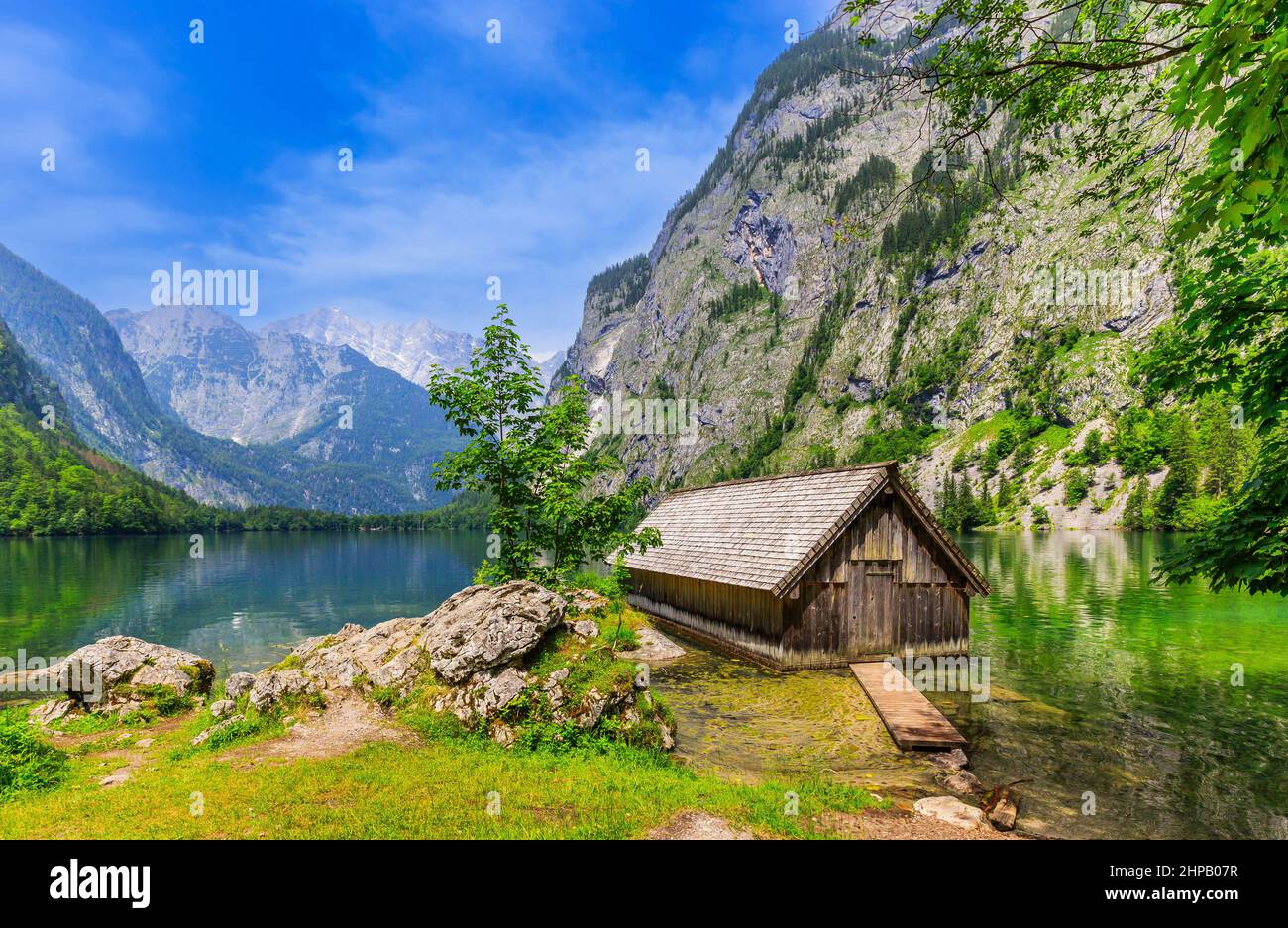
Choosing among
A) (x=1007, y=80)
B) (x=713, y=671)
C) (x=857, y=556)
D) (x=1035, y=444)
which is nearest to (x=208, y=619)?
(x=713, y=671)

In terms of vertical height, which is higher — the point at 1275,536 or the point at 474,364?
the point at 474,364

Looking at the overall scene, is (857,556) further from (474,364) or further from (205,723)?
(205,723)

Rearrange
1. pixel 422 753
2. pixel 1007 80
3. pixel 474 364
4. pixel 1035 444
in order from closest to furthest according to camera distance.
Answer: pixel 1007 80 < pixel 422 753 < pixel 474 364 < pixel 1035 444

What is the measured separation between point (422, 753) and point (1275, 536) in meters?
15.8

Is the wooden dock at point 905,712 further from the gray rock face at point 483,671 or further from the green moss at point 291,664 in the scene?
the green moss at point 291,664

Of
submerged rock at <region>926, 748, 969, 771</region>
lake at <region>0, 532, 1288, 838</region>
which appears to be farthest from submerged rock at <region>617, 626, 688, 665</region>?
submerged rock at <region>926, 748, 969, 771</region>

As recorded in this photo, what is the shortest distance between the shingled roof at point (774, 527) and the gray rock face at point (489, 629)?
10.3m

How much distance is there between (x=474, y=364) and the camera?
20.1 m

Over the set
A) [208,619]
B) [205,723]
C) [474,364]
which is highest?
[474,364]

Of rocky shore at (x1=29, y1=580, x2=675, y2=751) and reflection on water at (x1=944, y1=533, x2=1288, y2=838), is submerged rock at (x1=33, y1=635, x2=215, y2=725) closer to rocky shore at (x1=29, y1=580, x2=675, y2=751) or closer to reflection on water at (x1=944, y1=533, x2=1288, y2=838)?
rocky shore at (x1=29, y1=580, x2=675, y2=751)
